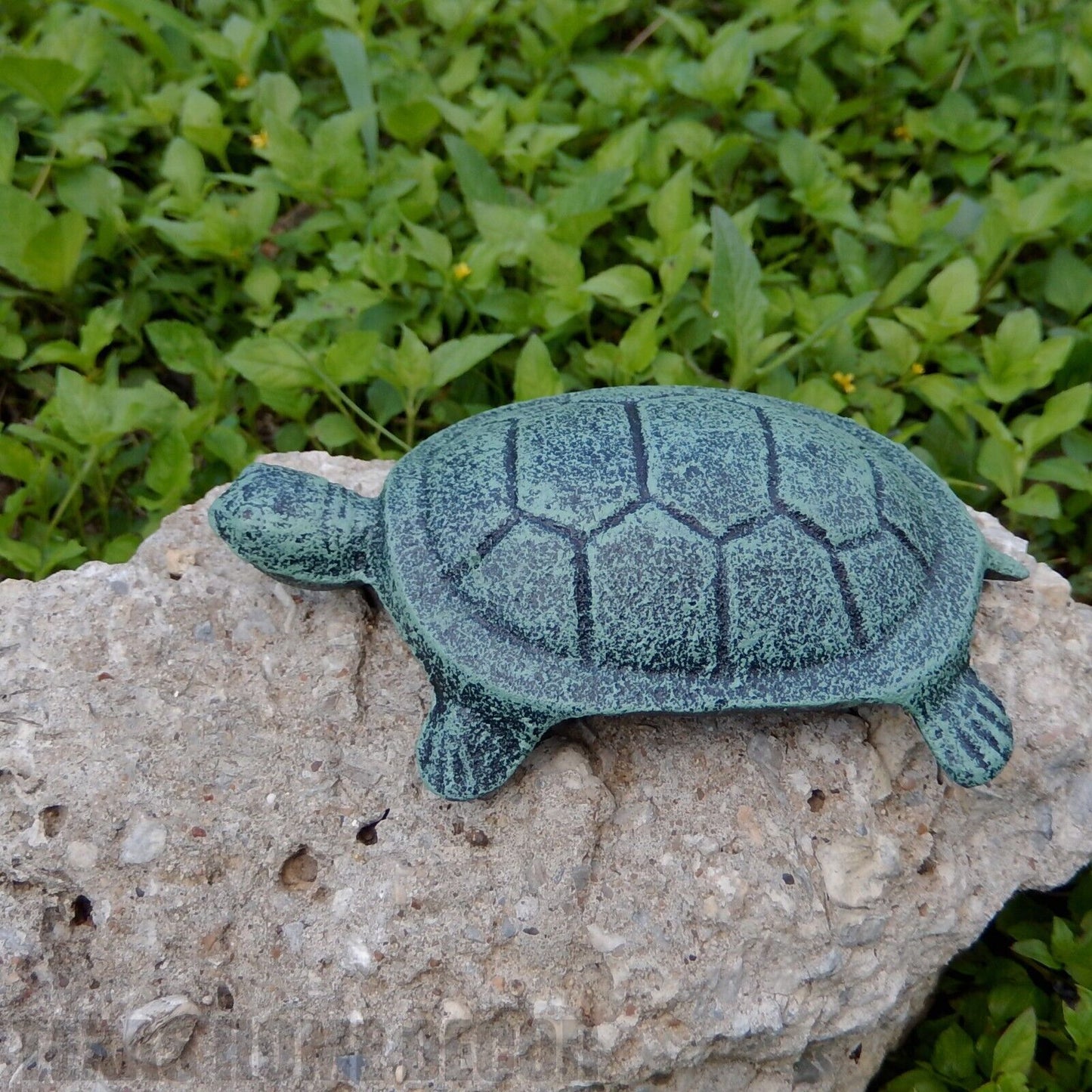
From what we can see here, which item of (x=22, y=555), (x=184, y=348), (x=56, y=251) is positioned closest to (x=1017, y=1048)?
(x=22, y=555)

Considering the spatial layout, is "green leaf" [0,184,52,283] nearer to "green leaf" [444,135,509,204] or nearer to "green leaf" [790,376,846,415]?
"green leaf" [444,135,509,204]

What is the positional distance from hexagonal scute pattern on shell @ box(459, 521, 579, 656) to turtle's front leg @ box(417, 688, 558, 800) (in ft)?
0.44

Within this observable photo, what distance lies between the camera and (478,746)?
1731mm

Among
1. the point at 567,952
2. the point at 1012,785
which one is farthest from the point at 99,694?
the point at 1012,785

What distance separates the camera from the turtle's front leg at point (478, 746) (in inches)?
68.2

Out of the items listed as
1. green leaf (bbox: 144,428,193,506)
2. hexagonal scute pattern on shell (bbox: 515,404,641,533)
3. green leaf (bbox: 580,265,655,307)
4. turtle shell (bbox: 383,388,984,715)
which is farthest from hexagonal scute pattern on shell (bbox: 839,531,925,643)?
green leaf (bbox: 144,428,193,506)

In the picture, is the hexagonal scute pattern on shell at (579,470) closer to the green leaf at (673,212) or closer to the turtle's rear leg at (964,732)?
the turtle's rear leg at (964,732)

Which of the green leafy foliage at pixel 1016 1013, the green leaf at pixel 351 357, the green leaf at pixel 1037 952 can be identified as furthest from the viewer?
the green leaf at pixel 351 357

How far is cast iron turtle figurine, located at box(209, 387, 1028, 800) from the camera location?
1.72m

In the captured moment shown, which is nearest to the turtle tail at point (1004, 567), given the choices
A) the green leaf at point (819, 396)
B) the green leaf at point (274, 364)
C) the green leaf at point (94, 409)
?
the green leaf at point (819, 396)

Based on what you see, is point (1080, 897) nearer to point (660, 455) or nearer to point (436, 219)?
point (660, 455)

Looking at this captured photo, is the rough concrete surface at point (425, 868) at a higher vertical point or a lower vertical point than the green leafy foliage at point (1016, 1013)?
higher

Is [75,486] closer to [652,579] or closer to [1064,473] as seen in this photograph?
[652,579]

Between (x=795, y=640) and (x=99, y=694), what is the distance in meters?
1.23
